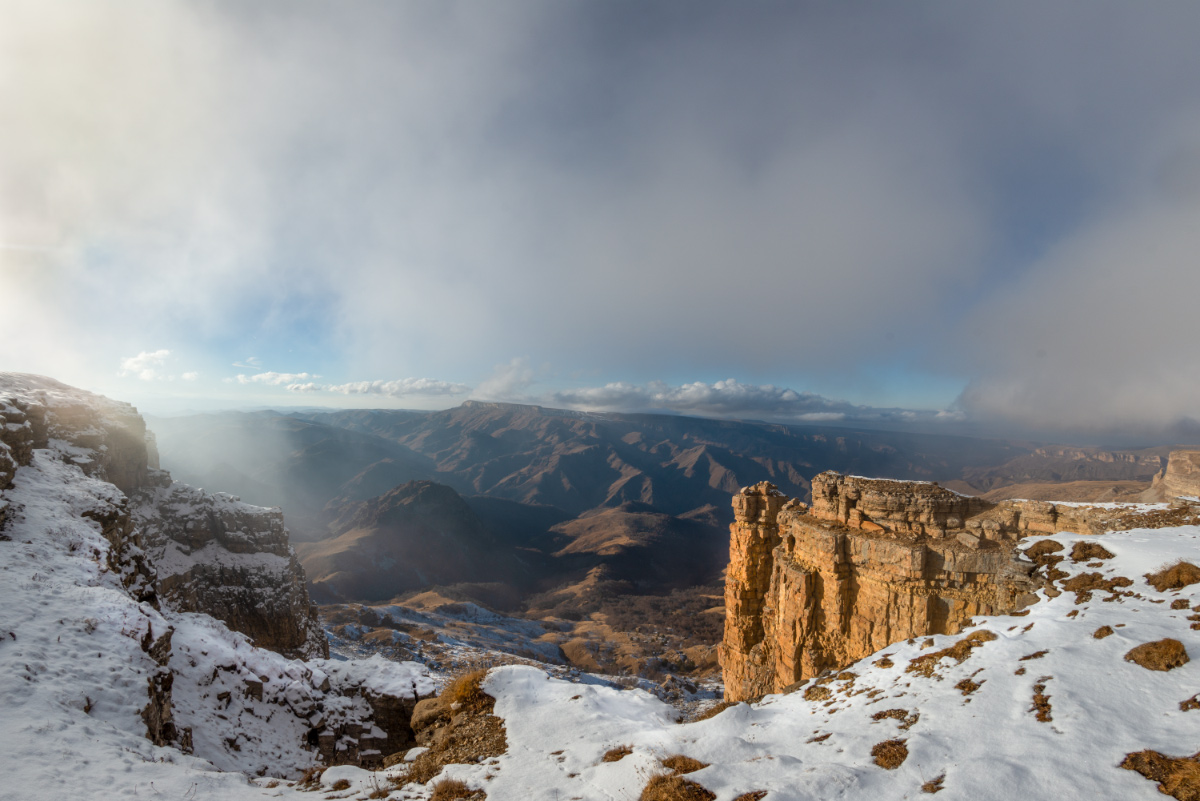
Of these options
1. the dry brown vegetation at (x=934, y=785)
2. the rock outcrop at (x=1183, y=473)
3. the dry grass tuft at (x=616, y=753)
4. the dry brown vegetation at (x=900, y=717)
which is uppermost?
the dry brown vegetation at (x=934, y=785)

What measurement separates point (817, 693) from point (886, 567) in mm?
8600

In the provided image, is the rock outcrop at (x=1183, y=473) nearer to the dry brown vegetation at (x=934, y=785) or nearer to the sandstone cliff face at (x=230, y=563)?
the dry brown vegetation at (x=934, y=785)

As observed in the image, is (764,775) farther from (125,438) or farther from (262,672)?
(125,438)

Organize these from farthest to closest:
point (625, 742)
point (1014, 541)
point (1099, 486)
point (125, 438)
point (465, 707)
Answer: point (1099, 486)
point (125, 438)
point (1014, 541)
point (465, 707)
point (625, 742)

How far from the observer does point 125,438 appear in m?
44.2

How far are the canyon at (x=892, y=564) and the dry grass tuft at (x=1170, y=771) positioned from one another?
28.6ft

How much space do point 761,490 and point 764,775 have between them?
2363 centimetres

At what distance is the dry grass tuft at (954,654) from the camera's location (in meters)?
12.4

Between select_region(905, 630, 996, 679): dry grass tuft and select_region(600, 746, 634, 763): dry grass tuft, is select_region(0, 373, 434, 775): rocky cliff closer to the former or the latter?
select_region(600, 746, 634, 763): dry grass tuft

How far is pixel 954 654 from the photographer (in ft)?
41.5

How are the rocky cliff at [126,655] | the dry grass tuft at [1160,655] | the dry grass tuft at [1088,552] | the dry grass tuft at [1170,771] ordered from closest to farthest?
1. the dry grass tuft at [1170,771]
2. the dry grass tuft at [1160,655]
3. the rocky cliff at [126,655]
4. the dry grass tuft at [1088,552]

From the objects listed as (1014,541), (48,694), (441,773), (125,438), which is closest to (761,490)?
(1014,541)

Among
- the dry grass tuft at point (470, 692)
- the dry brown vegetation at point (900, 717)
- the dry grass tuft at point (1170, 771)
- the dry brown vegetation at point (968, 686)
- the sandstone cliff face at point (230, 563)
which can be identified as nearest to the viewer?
the dry grass tuft at point (1170, 771)

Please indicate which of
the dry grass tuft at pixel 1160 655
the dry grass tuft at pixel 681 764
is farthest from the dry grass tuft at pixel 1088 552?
the dry grass tuft at pixel 681 764
